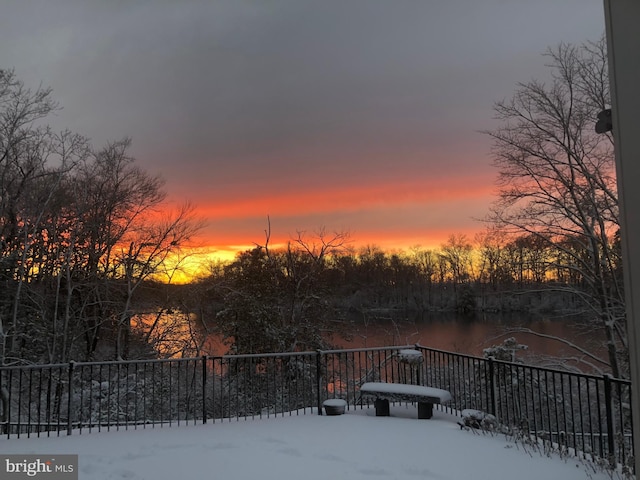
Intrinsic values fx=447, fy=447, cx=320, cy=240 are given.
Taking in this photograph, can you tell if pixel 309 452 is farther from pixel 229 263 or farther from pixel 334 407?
pixel 229 263

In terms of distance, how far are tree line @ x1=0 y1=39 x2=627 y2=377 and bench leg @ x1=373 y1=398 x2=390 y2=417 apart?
903 cm

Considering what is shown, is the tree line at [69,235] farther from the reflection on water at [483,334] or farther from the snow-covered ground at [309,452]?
the snow-covered ground at [309,452]

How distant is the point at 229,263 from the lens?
1814 centimetres

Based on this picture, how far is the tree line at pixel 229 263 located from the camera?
13109mm

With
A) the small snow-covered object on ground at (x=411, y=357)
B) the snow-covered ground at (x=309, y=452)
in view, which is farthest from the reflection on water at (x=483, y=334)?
the snow-covered ground at (x=309, y=452)

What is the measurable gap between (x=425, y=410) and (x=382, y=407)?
1.86ft

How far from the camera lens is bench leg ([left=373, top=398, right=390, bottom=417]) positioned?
235 inches

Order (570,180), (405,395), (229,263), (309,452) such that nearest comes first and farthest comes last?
1. (309,452)
2. (405,395)
3. (570,180)
4. (229,263)

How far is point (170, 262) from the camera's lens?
60.3 ft

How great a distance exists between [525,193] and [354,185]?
5389 mm

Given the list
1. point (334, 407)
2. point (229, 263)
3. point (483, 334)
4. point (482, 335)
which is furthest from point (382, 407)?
point (483, 334)

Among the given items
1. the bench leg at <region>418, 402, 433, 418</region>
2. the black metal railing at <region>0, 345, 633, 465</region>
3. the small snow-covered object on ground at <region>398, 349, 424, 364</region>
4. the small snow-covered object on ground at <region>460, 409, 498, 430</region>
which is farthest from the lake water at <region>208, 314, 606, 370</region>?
the small snow-covered object on ground at <region>460, 409, 498, 430</region>

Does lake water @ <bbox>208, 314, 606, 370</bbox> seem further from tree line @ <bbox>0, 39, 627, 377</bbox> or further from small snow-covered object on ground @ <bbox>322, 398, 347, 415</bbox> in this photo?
small snow-covered object on ground @ <bbox>322, 398, 347, 415</bbox>

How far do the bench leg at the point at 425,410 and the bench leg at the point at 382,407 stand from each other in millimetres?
437
